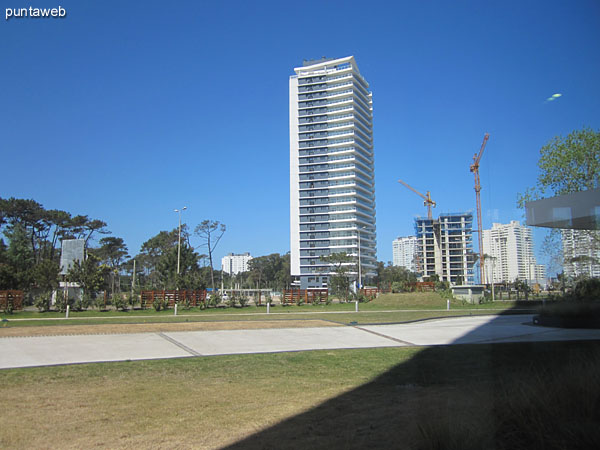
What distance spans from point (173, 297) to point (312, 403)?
3480 cm

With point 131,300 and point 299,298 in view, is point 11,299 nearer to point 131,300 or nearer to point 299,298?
point 131,300

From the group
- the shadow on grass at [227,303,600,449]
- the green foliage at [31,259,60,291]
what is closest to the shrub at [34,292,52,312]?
the green foliage at [31,259,60,291]

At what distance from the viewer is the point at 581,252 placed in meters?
15.6

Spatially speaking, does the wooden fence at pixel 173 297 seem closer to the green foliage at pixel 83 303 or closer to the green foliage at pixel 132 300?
the green foliage at pixel 132 300

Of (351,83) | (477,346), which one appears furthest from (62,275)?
(351,83)

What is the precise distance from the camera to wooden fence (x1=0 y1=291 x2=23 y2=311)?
33.1m

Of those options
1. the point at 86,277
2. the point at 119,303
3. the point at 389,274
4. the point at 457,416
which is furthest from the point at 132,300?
the point at 389,274

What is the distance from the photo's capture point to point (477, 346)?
12.1 metres

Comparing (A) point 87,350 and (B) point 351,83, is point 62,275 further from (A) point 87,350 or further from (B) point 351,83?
(B) point 351,83

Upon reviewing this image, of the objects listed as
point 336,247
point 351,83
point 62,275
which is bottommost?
point 62,275

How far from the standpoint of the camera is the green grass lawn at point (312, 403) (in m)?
4.47

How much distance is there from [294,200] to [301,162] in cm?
1201

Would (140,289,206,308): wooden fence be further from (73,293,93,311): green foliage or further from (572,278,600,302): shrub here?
(572,278,600,302): shrub

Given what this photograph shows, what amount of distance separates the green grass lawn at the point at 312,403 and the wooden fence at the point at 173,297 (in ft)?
95.1
